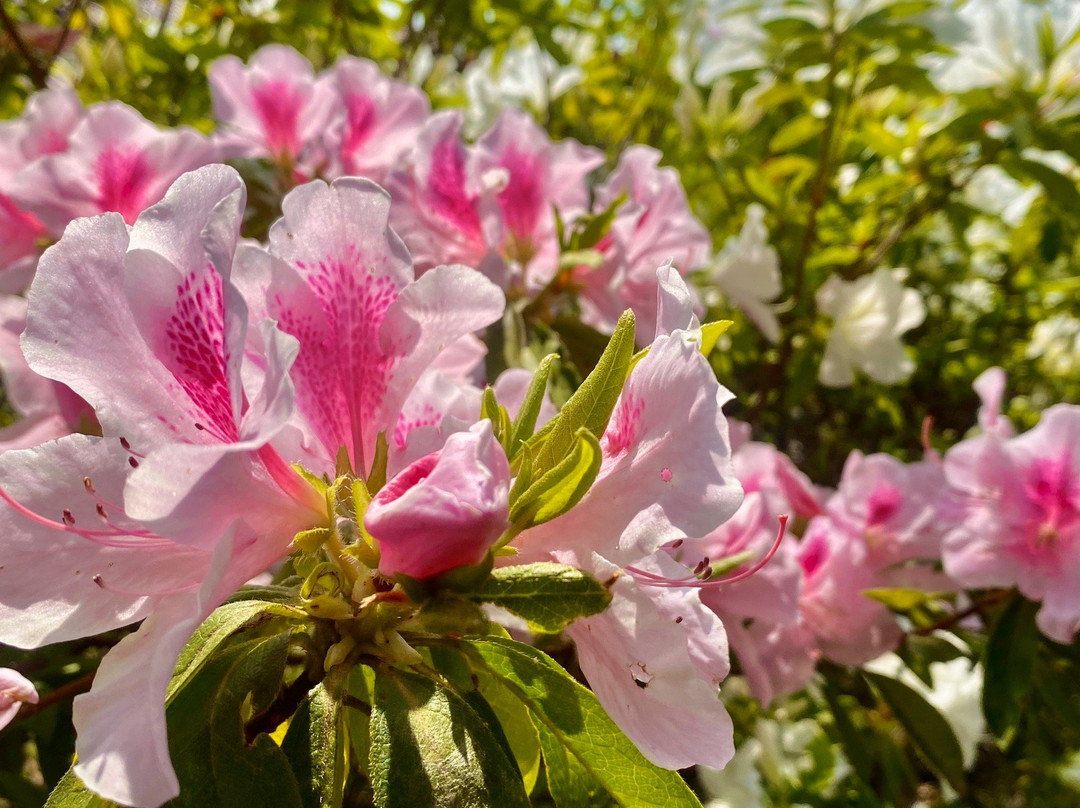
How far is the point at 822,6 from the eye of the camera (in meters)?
1.86

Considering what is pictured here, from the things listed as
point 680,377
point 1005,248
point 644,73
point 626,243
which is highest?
point 680,377

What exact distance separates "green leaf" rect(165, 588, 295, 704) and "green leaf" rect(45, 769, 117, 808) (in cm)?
6

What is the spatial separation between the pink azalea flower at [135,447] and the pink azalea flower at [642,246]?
0.75m

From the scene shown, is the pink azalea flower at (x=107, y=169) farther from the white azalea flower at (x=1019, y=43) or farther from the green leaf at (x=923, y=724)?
the white azalea flower at (x=1019, y=43)

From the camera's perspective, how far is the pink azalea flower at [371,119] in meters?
1.51

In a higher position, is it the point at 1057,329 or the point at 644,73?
the point at 644,73

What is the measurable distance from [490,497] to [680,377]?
0.13 metres

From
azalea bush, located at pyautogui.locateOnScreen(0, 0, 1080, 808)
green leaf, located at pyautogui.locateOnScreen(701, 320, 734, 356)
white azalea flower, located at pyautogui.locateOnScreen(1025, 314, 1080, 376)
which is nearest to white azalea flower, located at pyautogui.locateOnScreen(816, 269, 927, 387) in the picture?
azalea bush, located at pyautogui.locateOnScreen(0, 0, 1080, 808)

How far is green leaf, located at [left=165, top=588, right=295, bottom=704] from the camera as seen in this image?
1.65 feet

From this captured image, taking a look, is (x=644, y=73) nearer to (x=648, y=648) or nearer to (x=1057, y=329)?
(x=1057, y=329)

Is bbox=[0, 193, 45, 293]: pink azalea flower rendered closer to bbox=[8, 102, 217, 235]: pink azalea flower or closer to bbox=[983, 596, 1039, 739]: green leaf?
bbox=[8, 102, 217, 235]: pink azalea flower

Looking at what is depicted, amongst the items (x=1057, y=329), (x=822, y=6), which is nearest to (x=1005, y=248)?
(x=1057, y=329)

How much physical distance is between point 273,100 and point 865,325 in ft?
4.44

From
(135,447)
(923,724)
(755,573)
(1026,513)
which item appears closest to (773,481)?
(755,573)
